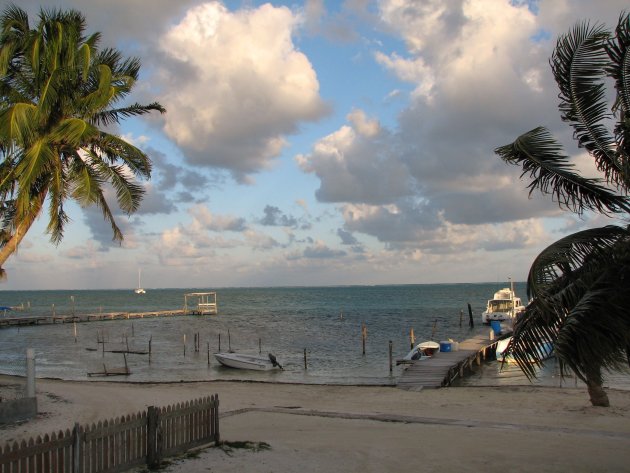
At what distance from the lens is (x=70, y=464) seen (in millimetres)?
8133

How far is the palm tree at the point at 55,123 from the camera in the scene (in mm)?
12922

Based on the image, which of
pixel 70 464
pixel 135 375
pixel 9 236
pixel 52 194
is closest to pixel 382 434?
pixel 70 464

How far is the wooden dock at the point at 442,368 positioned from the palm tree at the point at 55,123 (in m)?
15.8

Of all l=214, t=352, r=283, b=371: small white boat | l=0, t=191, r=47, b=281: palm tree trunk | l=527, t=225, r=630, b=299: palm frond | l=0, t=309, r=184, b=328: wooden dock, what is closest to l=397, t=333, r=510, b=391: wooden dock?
l=214, t=352, r=283, b=371: small white boat

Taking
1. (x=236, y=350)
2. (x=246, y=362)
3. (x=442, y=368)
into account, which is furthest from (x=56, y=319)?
(x=442, y=368)

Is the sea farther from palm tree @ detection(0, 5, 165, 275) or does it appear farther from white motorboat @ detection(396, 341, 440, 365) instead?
palm tree @ detection(0, 5, 165, 275)

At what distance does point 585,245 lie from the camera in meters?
6.98

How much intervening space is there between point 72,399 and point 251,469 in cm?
1299

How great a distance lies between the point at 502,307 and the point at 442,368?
43.9 meters

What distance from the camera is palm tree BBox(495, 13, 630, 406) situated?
6.25 m

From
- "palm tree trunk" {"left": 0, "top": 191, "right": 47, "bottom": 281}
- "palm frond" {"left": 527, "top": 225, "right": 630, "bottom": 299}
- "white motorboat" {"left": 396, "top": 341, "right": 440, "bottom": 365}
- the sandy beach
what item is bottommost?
"white motorboat" {"left": 396, "top": 341, "right": 440, "bottom": 365}

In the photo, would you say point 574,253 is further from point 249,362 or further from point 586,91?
point 249,362

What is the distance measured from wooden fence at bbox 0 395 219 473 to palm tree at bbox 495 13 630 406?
244 inches

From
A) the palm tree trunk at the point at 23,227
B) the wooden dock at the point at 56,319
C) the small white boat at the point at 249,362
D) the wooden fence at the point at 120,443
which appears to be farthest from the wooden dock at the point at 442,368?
the wooden dock at the point at 56,319
